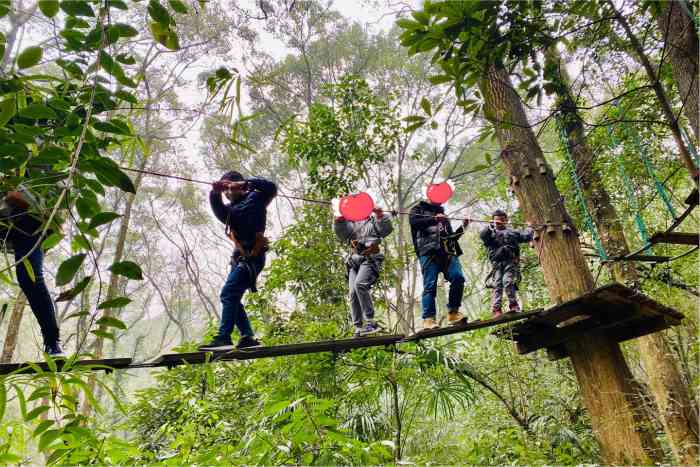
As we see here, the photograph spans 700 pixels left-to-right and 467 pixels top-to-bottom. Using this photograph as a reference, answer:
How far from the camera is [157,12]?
101 cm

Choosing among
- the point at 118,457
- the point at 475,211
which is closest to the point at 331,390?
the point at 118,457

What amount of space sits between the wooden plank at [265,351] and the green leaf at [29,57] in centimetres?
186

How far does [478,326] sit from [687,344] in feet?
14.5

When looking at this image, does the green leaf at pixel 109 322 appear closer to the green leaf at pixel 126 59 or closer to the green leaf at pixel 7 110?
the green leaf at pixel 7 110

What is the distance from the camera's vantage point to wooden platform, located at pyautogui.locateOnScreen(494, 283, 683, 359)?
2992mm

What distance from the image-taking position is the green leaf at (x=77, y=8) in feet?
2.81

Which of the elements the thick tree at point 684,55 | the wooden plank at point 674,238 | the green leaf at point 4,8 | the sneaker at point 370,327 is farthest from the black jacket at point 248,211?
the thick tree at point 684,55

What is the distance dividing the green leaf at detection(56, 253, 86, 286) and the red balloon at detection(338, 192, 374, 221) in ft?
8.51

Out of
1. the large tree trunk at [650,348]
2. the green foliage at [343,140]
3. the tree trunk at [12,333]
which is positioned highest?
the green foliage at [343,140]

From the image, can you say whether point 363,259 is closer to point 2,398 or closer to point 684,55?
point 684,55

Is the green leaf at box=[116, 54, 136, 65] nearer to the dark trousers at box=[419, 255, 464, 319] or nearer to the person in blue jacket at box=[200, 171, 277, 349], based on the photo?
the person in blue jacket at box=[200, 171, 277, 349]

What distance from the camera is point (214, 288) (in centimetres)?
1577

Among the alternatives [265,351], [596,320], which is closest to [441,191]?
[596,320]

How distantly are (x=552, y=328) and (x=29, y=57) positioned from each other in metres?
3.59
